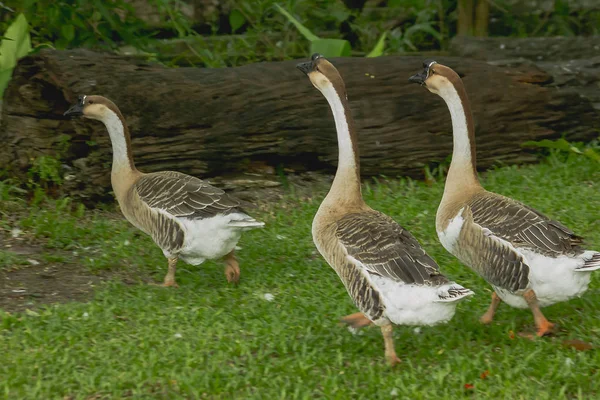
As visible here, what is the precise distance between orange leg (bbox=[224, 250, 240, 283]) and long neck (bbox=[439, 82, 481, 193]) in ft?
4.97

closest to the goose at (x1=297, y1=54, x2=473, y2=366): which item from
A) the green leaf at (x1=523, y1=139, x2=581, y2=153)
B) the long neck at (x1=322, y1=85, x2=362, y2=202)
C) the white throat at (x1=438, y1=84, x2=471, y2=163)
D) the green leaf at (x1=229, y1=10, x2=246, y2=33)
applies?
the long neck at (x1=322, y1=85, x2=362, y2=202)

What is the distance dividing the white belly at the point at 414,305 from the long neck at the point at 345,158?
90cm

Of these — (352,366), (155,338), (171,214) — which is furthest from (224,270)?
(352,366)

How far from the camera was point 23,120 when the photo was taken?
24.2 feet

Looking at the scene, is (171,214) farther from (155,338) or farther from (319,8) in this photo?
(319,8)

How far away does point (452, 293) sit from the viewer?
4199 mm

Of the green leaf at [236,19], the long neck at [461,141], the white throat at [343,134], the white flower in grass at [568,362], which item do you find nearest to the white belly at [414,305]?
the white flower in grass at [568,362]

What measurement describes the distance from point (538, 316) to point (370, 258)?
99 cm

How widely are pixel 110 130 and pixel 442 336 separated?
2.97m

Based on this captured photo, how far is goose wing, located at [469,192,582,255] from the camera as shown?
458 centimetres

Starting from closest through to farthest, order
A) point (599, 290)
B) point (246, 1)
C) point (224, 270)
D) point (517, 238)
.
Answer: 1. point (517, 238)
2. point (599, 290)
3. point (224, 270)
4. point (246, 1)

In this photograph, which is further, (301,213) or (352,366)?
(301,213)

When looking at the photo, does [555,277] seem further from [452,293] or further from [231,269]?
[231,269]

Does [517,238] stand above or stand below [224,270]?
above
